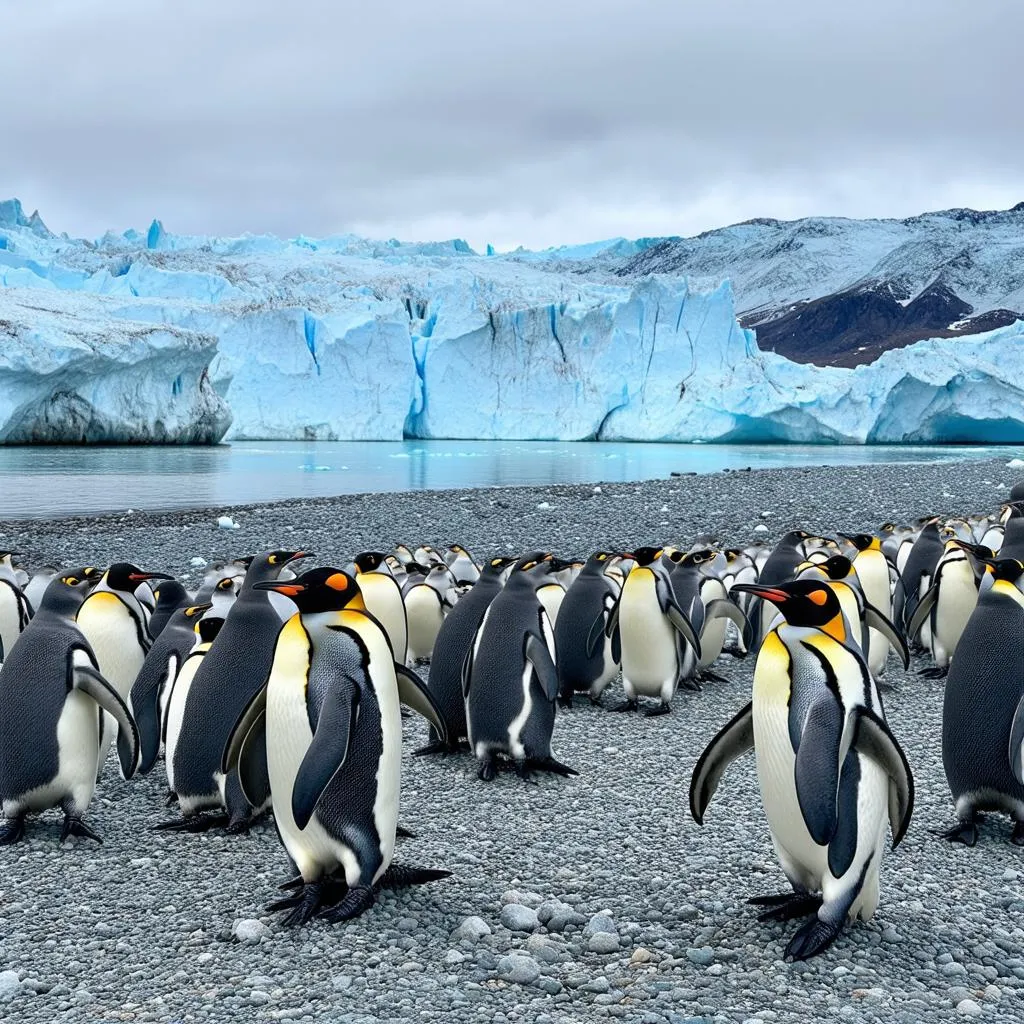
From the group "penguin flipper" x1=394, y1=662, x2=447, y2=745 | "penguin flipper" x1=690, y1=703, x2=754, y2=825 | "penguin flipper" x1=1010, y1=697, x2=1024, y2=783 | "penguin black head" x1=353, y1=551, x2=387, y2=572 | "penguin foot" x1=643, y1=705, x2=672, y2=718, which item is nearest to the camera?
"penguin flipper" x1=690, y1=703, x2=754, y2=825

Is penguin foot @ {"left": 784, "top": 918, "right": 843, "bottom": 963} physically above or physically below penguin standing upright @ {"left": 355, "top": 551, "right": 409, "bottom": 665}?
below

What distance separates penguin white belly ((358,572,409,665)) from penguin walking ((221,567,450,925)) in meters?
2.81

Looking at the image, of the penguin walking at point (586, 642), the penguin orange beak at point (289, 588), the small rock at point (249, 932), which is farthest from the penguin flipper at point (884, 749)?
the penguin walking at point (586, 642)

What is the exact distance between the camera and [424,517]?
14.1 m

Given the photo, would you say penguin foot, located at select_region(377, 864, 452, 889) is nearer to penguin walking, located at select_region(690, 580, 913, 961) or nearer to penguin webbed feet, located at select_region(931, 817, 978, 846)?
penguin walking, located at select_region(690, 580, 913, 961)

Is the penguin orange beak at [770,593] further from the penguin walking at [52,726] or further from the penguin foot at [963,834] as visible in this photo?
the penguin walking at [52,726]

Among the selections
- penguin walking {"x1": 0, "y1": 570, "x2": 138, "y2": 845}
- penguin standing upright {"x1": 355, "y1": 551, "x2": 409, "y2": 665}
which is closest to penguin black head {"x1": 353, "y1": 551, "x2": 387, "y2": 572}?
penguin standing upright {"x1": 355, "y1": 551, "x2": 409, "y2": 665}

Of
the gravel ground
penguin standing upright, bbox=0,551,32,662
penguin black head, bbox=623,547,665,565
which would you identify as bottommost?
the gravel ground

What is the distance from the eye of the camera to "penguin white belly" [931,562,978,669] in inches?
234

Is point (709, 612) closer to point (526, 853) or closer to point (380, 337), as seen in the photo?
point (526, 853)

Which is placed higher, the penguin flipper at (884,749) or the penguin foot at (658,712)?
the penguin flipper at (884,749)

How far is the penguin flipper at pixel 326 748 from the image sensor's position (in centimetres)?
263

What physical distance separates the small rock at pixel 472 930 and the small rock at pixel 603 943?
0.87 ft

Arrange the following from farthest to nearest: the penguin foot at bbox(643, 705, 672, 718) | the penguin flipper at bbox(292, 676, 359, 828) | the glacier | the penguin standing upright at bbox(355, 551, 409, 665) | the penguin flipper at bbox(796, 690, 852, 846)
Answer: the glacier → the penguin standing upright at bbox(355, 551, 409, 665) → the penguin foot at bbox(643, 705, 672, 718) → the penguin flipper at bbox(292, 676, 359, 828) → the penguin flipper at bbox(796, 690, 852, 846)
